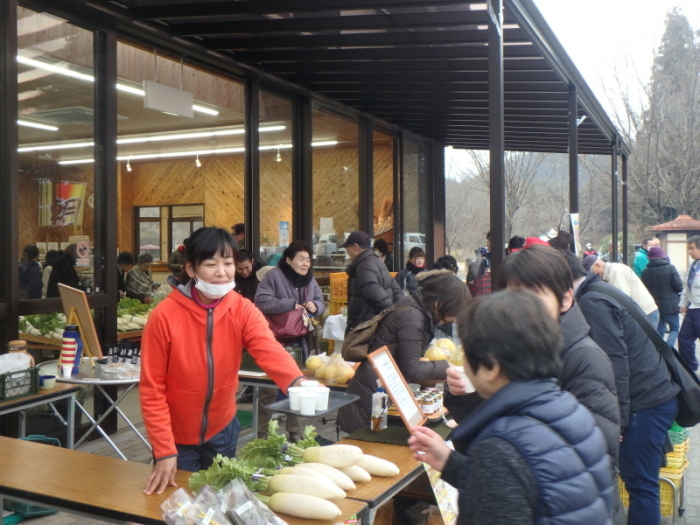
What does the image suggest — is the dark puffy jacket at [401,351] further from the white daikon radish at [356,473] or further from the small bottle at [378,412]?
the white daikon radish at [356,473]

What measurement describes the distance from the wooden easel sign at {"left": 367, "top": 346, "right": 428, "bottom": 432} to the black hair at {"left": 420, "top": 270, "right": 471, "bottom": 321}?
920 millimetres

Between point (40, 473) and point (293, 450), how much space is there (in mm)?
1141

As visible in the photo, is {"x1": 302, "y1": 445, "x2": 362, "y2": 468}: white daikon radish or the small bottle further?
the small bottle

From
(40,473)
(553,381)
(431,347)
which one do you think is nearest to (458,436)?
(553,381)

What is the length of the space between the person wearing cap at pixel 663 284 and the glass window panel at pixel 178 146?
6.59 m

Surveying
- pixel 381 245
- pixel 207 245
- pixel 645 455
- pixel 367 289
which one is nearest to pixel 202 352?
pixel 207 245

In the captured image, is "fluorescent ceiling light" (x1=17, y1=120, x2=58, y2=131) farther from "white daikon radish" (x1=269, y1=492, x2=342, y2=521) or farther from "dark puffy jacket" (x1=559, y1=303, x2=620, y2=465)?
"dark puffy jacket" (x1=559, y1=303, x2=620, y2=465)

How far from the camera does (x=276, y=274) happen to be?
6438mm

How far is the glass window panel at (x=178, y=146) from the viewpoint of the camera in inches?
284

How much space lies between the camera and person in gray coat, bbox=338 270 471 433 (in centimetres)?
372

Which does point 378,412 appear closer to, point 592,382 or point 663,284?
point 592,382

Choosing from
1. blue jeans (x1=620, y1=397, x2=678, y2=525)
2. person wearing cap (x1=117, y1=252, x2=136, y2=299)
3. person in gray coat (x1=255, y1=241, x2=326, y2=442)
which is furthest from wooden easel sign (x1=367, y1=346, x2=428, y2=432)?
person wearing cap (x1=117, y1=252, x2=136, y2=299)

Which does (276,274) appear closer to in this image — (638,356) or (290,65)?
(290,65)

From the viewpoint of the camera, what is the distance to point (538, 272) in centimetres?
249
